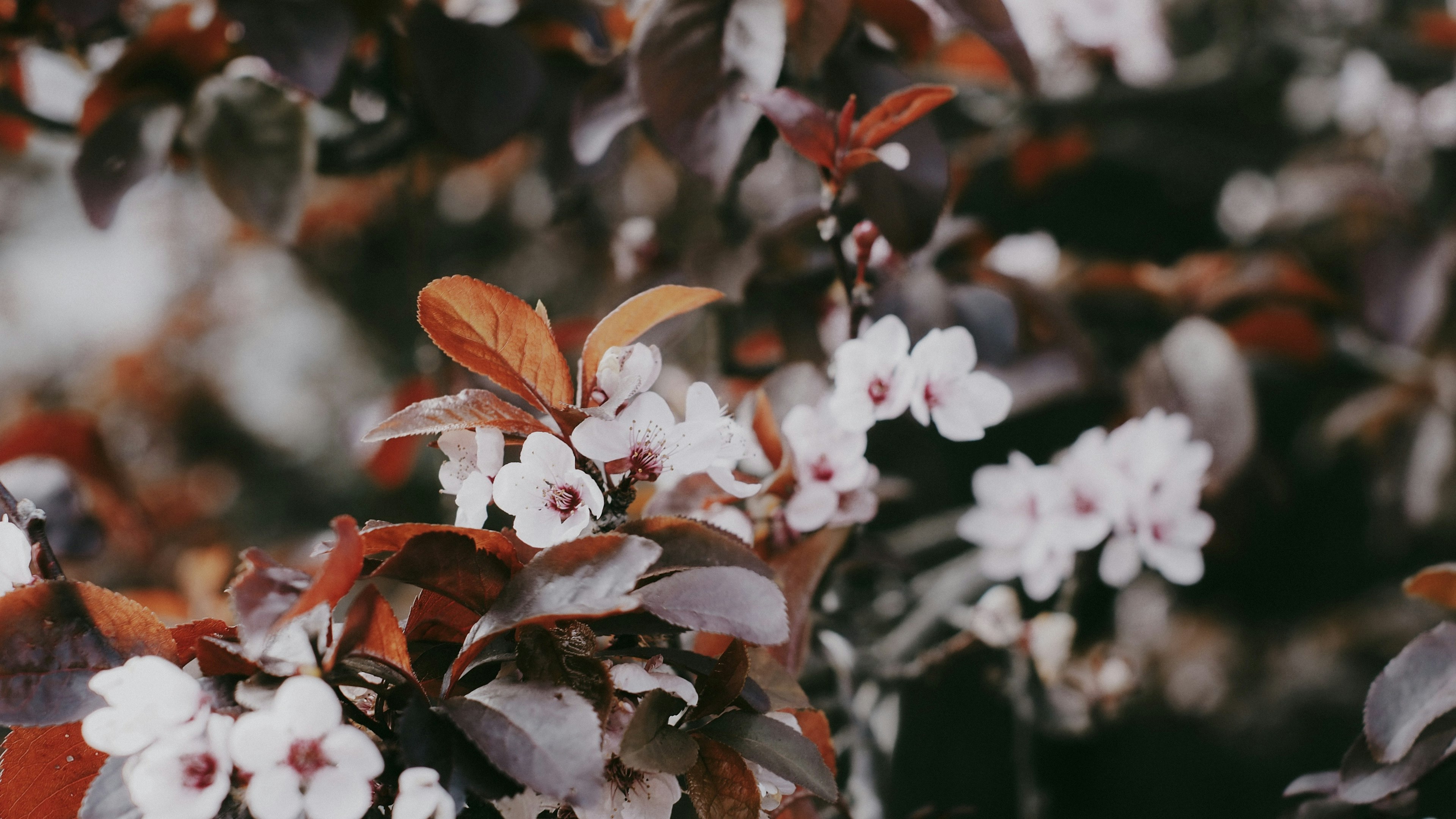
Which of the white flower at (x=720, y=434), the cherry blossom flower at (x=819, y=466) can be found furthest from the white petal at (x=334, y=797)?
the cherry blossom flower at (x=819, y=466)

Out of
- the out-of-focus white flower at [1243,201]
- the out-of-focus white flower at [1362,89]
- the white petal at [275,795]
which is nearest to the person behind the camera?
the white petal at [275,795]

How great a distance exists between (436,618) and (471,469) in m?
0.09

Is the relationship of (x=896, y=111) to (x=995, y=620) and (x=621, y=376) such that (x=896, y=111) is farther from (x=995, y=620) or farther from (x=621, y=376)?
(x=995, y=620)

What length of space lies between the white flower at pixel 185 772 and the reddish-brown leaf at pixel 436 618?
11cm

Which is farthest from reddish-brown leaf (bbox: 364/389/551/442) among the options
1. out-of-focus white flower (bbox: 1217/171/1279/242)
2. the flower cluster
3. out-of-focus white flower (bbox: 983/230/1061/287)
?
out-of-focus white flower (bbox: 1217/171/1279/242)

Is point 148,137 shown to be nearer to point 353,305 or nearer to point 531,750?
point 531,750

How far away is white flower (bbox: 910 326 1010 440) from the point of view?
23.0 inches

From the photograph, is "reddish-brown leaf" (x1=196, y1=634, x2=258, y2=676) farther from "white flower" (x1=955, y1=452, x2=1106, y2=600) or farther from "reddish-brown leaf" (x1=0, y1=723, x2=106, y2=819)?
"white flower" (x1=955, y1=452, x2=1106, y2=600)

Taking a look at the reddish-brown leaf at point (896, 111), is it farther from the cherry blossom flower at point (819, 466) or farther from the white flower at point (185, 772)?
the white flower at point (185, 772)

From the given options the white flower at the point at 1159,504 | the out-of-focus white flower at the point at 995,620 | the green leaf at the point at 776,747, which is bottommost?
the out-of-focus white flower at the point at 995,620

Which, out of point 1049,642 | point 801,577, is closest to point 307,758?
point 801,577

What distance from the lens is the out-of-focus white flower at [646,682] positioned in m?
0.44

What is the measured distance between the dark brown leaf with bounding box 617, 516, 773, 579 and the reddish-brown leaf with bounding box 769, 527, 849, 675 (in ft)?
0.46

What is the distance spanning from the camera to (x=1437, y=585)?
1.90 ft
